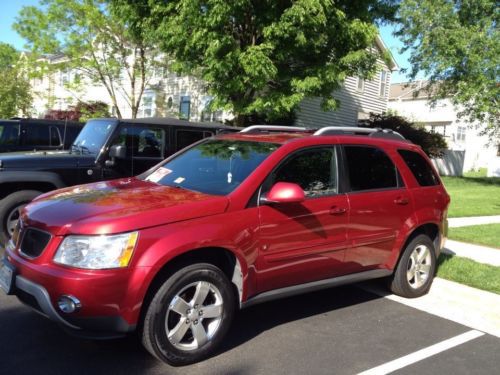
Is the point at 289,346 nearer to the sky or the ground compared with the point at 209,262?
nearer to the ground

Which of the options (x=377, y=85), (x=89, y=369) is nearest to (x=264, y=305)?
(x=89, y=369)

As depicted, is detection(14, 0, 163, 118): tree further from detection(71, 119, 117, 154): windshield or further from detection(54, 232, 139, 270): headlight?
detection(54, 232, 139, 270): headlight

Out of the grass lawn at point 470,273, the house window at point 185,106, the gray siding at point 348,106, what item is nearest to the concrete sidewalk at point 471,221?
the grass lawn at point 470,273

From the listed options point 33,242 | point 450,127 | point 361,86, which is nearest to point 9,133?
point 33,242

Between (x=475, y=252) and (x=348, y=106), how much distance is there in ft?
60.9

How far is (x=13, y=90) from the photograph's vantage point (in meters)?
25.7

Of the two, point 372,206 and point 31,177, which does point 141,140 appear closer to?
point 31,177

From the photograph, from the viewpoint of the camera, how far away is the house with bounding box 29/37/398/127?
73.8ft

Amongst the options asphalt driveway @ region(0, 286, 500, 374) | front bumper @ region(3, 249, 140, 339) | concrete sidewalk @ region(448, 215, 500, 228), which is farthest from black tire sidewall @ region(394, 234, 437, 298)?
concrete sidewalk @ region(448, 215, 500, 228)

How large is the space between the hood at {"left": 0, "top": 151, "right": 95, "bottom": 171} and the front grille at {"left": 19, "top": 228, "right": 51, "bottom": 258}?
3037mm

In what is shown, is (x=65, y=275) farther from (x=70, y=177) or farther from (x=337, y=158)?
(x=70, y=177)

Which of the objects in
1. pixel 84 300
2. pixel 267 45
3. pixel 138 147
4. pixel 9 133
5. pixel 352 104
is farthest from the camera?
pixel 352 104

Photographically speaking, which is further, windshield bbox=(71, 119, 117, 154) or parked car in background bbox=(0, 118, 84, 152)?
parked car in background bbox=(0, 118, 84, 152)

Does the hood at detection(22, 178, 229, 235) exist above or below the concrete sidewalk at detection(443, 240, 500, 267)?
above
